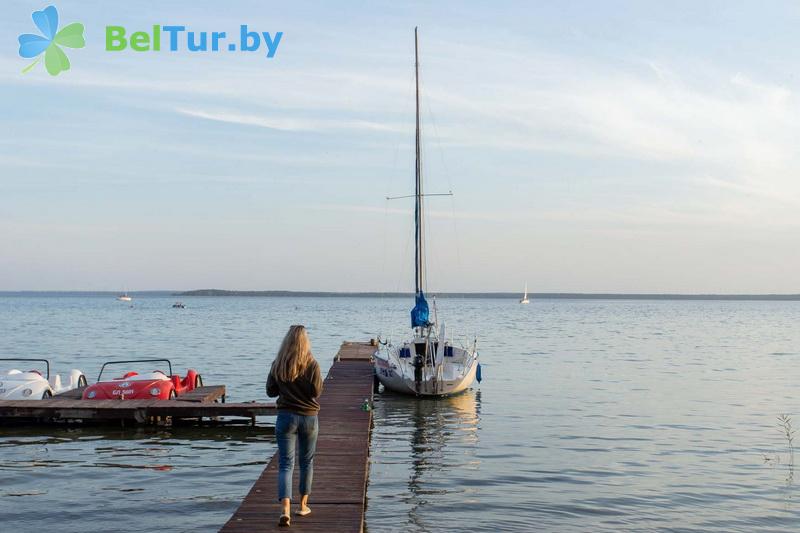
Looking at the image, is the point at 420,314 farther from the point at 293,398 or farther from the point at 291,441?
the point at 293,398

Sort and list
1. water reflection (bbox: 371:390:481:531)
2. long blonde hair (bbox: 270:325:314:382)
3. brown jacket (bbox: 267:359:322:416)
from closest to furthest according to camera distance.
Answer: long blonde hair (bbox: 270:325:314:382) < brown jacket (bbox: 267:359:322:416) < water reflection (bbox: 371:390:481:531)

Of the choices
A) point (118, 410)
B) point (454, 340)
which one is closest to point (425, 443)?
point (118, 410)

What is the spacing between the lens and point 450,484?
46.8 ft

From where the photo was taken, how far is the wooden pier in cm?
948

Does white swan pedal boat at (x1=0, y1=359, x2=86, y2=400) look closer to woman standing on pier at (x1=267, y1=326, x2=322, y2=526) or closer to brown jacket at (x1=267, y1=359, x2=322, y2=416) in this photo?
woman standing on pier at (x1=267, y1=326, x2=322, y2=526)

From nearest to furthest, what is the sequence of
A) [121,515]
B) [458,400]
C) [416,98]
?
[121,515] < [458,400] < [416,98]

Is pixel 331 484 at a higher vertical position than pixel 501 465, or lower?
higher

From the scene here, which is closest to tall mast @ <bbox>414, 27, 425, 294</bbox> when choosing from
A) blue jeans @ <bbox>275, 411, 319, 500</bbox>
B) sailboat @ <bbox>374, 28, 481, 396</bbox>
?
sailboat @ <bbox>374, 28, 481, 396</bbox>

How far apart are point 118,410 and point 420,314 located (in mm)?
10901

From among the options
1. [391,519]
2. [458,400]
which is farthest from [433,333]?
[391,519]

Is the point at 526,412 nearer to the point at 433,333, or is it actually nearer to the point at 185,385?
the point at 433,333

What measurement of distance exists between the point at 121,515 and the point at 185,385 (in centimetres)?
1063

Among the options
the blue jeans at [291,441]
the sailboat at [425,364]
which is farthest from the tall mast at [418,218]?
the blue jeans at [291,441]

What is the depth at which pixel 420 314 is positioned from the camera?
26734 mm
